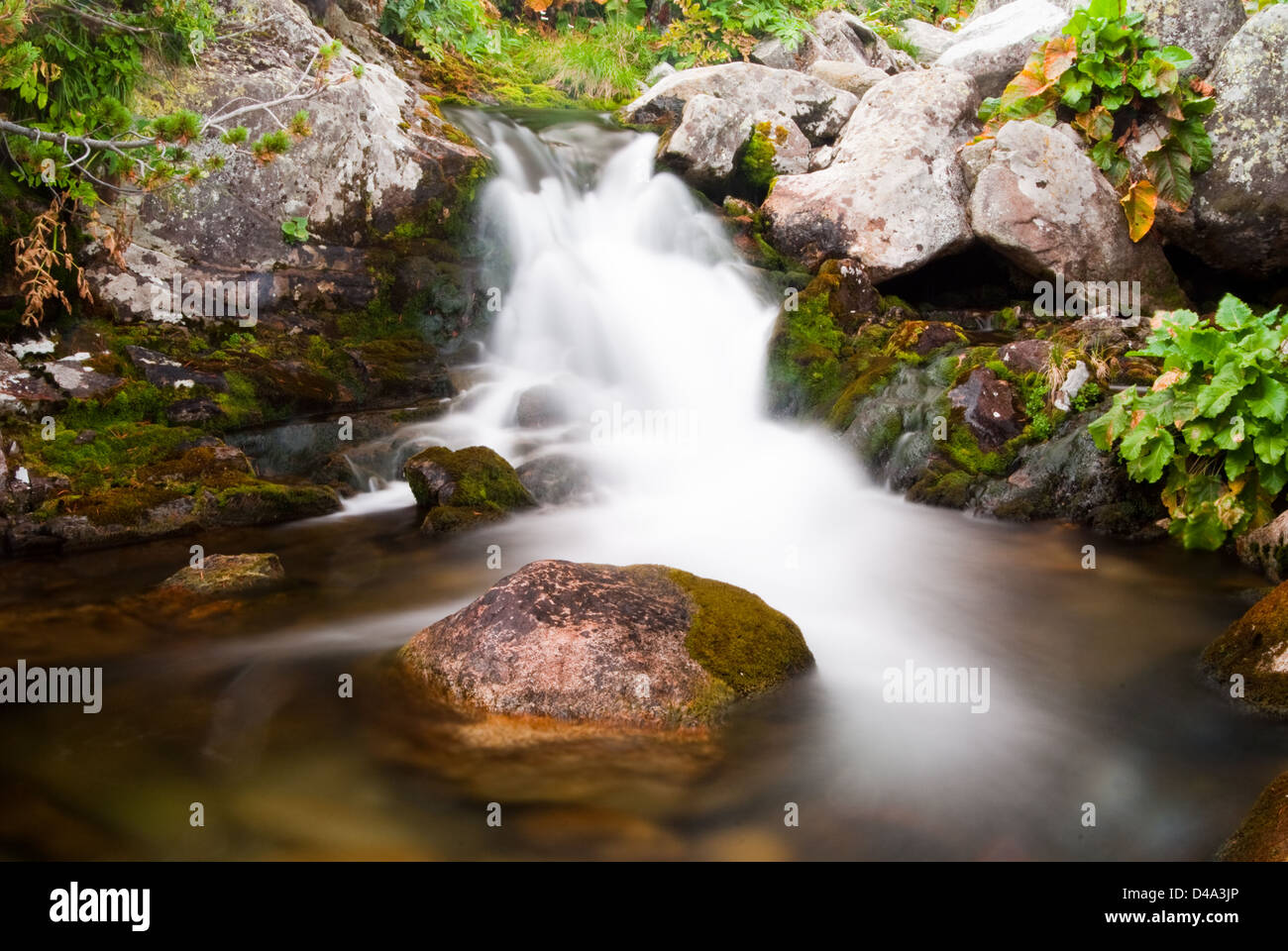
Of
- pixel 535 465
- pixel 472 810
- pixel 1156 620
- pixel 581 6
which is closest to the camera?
pixel 472 810

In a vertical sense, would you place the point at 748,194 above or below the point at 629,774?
above

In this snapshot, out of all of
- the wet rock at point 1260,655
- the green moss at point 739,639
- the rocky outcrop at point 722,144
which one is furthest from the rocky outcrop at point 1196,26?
the green moss at point 739,639

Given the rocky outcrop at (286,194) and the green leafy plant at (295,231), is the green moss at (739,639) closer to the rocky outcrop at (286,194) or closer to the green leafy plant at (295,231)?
the rocky outcrop at (286,194)

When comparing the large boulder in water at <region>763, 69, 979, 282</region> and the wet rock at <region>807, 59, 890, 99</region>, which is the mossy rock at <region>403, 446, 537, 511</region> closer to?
the large boulder in water at <region>763, 69, 979, 282</region>

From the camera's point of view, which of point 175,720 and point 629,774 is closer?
point 629,774

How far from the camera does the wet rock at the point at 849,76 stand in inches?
611

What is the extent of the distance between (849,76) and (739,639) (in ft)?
44.8

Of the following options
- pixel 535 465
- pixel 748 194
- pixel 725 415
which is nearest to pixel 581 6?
pixel 748 194

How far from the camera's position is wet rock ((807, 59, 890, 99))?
15.5m

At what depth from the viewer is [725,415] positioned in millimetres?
10555

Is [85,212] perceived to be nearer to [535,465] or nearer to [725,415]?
[535,465]

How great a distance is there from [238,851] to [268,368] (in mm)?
6529

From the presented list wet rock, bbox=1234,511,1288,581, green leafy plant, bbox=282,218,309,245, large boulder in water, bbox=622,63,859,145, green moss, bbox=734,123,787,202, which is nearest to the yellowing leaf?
large boulder in water, bbox=622,63,859,145
